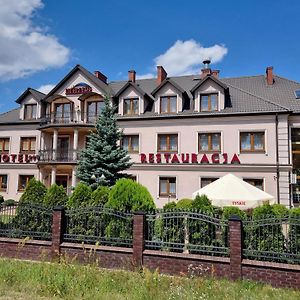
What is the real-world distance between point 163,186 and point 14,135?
13.3 m

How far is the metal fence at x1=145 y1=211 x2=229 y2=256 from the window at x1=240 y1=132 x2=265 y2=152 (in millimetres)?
12358

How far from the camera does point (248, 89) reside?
75.6 ft

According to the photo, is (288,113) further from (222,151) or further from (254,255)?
(254,255)

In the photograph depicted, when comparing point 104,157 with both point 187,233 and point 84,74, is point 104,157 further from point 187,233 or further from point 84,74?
point 84,74

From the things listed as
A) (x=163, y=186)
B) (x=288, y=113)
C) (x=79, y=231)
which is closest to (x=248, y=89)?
(x=288, y=113)

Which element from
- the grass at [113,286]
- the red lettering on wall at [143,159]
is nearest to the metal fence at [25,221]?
the grass at [113,286]

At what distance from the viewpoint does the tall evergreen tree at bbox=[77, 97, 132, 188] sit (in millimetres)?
17000

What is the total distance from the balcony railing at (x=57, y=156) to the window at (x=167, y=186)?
6.74 meters

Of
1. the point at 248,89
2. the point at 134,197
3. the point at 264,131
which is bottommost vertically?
the point at 134,197

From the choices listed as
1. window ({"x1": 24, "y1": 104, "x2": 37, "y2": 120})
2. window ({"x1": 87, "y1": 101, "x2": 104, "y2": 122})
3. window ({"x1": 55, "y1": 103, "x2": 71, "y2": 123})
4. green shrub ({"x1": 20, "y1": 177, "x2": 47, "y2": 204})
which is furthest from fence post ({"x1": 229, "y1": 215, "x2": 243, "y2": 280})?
window ({"x1": 24, "y1": 104, "x2": 37, "y2": 120})

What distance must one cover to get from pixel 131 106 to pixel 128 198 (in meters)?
13.6

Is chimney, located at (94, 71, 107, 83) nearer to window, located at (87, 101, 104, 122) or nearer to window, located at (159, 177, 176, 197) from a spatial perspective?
window, located at (87, 101, 104, 122)

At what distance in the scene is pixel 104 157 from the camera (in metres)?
17.0

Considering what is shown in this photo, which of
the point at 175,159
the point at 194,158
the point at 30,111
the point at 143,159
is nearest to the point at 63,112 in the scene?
the point at 30,111
